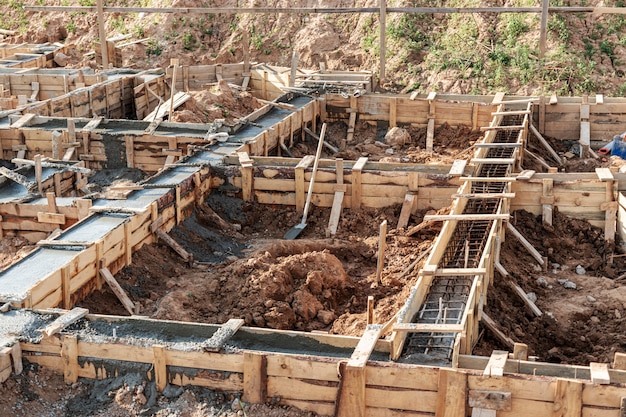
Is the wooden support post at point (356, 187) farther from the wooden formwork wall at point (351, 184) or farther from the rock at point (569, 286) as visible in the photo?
the rock at point (569, 286)

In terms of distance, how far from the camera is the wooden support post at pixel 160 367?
949 centimetres

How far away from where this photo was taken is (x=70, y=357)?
9.80 m

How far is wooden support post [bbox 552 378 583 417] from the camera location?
28.2 feet

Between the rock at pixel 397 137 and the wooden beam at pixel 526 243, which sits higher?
the rock at pixel 397 137

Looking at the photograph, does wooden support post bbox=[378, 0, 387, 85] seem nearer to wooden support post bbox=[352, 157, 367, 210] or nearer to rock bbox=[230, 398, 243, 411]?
wooden support post bbox=[352, 157, 367, 210]

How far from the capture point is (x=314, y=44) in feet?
92.7

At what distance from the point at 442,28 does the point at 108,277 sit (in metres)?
16.8

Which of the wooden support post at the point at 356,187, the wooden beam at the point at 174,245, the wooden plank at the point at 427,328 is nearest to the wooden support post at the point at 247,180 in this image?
the wooden support post at the point at 356,187

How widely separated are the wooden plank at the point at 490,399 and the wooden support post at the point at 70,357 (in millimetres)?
3745

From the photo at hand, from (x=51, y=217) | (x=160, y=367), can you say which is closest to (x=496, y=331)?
(x=160, y=367)

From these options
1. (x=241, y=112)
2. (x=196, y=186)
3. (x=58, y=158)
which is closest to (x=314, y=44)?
(x=241, y=112)

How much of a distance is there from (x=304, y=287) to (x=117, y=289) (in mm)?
2246

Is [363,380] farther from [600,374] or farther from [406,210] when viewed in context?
[406,210]

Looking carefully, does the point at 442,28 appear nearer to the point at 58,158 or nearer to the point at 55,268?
the point at 58,158
